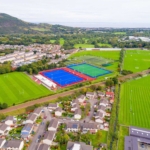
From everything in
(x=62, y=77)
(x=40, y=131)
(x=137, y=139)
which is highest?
(x=62, y=77)

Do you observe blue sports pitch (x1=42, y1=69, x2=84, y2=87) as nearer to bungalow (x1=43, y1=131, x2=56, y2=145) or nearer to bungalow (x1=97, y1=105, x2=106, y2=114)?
bungalow (x1=97, y1=105, x2=106, y2=114)

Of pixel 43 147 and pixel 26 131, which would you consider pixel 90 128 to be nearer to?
pixel 43 147

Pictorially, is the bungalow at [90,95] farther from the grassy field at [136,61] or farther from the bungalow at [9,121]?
the grassy field at [136,61]

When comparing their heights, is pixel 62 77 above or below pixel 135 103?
above

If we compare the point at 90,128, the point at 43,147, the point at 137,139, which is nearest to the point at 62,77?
the point at 90,128

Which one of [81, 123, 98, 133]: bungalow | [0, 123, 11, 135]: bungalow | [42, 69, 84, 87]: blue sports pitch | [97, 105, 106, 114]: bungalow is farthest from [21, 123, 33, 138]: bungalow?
[42, 69, 84, 87]: blue sports pitch

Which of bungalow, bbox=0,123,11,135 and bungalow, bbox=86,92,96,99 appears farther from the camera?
bungalow, bbox=86,92,96,99

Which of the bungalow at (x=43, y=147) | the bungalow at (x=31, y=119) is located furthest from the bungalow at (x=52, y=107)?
the bungalow at (x=43, y=147)
